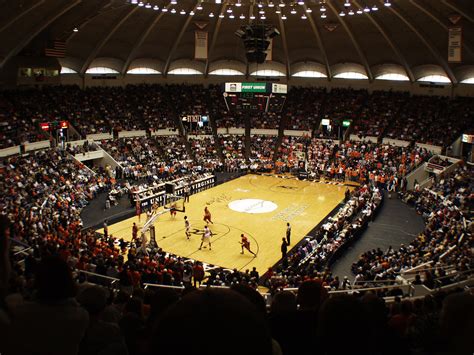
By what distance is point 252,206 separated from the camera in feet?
106

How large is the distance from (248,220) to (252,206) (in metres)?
3.13

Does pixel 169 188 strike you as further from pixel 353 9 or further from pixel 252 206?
pixel 353 9

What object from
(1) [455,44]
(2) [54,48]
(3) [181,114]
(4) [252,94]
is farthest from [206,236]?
(3) [181,114]

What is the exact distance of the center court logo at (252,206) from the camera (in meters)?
31.5

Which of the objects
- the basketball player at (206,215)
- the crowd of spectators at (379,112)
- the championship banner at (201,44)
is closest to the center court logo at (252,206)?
the basketball player at (206,215)

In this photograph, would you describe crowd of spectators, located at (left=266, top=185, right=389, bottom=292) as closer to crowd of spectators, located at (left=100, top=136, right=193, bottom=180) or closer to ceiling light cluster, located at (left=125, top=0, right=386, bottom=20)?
ceiling light cluster, located at (left=125, top=0, right=386, bottom=20)

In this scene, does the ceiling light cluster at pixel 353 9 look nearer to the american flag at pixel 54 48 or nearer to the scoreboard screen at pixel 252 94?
the scoreboard screen at pixel 252 94

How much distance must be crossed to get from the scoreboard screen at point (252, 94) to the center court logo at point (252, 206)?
37.7ft

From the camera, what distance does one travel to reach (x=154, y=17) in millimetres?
40406

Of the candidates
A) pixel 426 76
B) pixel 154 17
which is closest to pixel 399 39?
pixel 426 76

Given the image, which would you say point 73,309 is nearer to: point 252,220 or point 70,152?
point 252,220

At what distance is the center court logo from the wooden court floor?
0.24 ft

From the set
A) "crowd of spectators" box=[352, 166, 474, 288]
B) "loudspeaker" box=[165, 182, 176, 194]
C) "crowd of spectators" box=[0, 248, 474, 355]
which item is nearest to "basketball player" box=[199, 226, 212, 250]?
"loudspeaker" box=[165, 182, 176, 194]

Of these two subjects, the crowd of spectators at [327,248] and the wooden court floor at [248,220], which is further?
the wooden court floor at [248,220]
